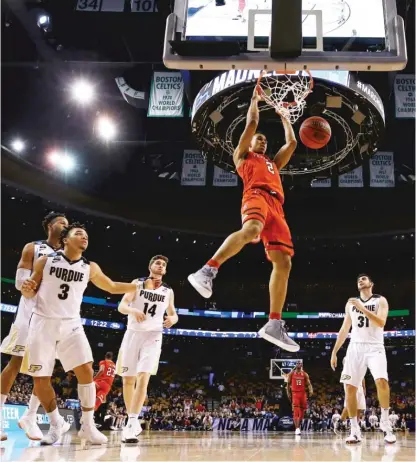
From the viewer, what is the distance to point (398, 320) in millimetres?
29281

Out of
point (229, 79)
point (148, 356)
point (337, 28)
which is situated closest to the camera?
point (337, 28)

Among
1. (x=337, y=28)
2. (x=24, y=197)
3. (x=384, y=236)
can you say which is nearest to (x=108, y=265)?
(x=24, y=197)

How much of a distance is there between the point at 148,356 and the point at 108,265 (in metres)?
19.4

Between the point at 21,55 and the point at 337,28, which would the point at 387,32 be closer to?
the point at 337,28

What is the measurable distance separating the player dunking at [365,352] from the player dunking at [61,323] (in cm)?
343

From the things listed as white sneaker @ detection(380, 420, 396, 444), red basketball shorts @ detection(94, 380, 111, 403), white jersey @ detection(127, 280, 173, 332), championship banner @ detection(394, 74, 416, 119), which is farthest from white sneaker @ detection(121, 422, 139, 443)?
championship banner @ detection(394, 74, 416, 119)

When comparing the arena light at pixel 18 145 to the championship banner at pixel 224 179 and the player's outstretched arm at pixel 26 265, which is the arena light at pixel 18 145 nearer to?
the championship banner at pixel 224 179

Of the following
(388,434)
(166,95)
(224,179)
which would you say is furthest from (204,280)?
(224,179)

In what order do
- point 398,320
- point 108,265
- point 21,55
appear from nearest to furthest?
point 21,55, point 108,265, point 398,320

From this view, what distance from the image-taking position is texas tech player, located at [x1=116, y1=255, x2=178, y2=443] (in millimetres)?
6445

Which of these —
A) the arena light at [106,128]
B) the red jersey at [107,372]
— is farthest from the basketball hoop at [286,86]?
the arena light at [106,128]

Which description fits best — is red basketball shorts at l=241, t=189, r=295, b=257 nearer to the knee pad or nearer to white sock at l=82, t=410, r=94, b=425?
the knee pad

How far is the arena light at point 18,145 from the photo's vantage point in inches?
669

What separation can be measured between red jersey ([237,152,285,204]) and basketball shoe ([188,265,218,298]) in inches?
38.3
